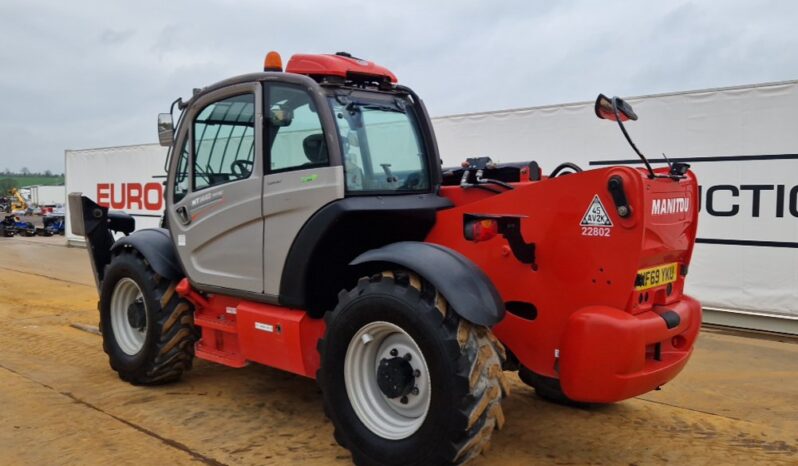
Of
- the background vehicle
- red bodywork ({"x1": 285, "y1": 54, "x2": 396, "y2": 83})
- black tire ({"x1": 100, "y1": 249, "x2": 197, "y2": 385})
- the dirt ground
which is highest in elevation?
red bodywork ({"x1": 285, "y1": 54, "x2": 396, "y2": 83})

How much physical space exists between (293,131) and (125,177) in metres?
13.5

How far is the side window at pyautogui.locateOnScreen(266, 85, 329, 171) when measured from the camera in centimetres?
404

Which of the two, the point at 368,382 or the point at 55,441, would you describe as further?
the point at 55,441

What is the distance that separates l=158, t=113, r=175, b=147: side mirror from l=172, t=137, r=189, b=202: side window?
142 mm

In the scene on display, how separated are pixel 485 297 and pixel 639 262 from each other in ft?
2.57

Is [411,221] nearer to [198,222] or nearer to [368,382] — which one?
[368,382]

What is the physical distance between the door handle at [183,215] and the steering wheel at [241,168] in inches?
24.4

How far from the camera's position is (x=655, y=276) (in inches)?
139

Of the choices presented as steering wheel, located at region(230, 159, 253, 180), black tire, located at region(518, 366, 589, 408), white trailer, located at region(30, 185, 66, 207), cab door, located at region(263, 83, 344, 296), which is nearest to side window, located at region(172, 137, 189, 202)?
steering wheel, located at region(230, 159, 253, 180)

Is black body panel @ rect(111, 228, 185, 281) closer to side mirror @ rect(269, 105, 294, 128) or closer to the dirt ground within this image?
the dirt ground

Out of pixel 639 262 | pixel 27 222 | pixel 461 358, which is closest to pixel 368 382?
pixel 461 358

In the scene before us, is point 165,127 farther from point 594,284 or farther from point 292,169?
point 594,284

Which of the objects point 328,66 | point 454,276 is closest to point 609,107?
point 454,276

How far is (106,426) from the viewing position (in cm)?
433
